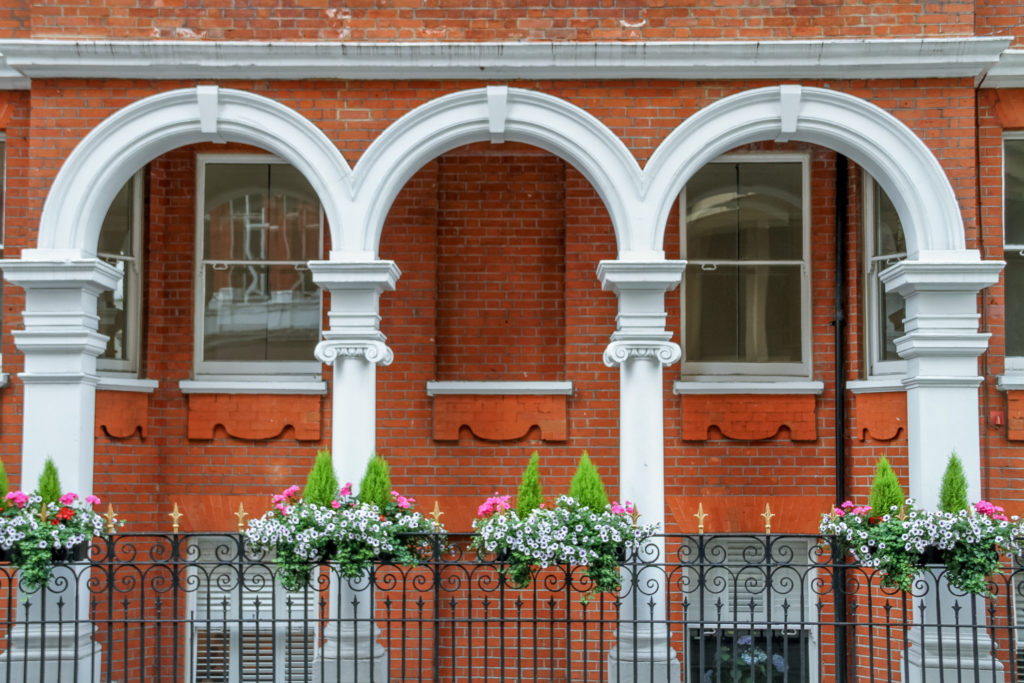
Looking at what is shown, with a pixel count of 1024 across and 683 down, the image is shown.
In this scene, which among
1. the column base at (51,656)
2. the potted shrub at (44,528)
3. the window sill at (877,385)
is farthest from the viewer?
the window sill at (877,385)

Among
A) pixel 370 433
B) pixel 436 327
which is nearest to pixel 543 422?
pixel 436 327

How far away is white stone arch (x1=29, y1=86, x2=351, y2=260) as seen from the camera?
8391mm

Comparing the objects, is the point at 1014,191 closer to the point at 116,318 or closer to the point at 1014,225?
the point at 1014,225

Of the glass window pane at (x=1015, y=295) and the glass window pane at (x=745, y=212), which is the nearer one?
the glass window pane at (x=1015, y=295)

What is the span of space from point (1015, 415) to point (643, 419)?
3071mm

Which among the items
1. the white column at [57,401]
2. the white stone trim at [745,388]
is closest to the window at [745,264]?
the white stone trim at [745,388]

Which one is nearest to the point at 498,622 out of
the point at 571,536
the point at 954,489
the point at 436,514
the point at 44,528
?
the point at 571,536

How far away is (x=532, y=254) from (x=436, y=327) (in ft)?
3.35

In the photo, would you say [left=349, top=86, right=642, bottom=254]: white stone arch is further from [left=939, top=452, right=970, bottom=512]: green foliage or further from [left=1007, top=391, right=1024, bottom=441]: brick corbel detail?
[left=1007, top=391, right=1024, bottom=441]: brick corbel detail

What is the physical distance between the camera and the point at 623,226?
8383 millimetres

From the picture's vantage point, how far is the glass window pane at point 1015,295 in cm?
954

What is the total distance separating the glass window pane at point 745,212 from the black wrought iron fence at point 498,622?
2456 mm

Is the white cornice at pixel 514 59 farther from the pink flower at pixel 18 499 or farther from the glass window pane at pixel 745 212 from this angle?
the pink flower at pixel 18 499

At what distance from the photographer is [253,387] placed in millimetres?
9820
